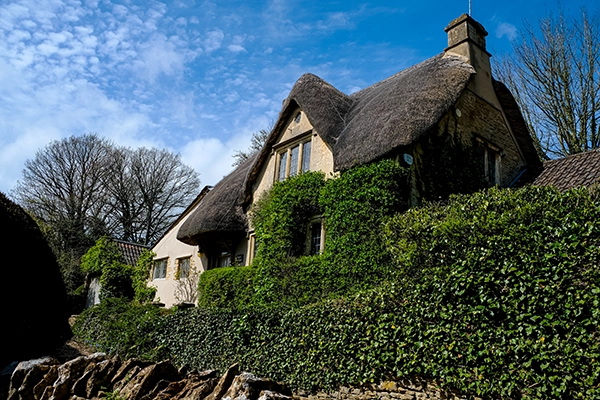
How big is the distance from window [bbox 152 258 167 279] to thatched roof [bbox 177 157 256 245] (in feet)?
12.2

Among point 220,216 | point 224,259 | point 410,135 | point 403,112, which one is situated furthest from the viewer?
point 224,259

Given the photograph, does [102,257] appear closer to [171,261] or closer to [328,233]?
[171,261]

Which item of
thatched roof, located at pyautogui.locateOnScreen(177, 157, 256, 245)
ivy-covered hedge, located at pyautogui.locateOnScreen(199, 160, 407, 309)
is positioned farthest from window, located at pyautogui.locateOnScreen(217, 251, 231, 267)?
ivy-covered hedge, located at pyautogui.locateOnScreen(199, 160, 407, 309)

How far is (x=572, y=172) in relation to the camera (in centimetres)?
1258

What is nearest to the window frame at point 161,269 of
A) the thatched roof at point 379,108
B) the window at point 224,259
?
the window at point 224,259

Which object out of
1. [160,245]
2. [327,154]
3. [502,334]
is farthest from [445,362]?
[160,245]

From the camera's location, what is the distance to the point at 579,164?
1278cm

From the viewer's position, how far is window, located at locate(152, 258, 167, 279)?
2245 centimetres

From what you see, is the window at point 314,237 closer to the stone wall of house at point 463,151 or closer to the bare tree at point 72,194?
the stone wall of house at point 463,151

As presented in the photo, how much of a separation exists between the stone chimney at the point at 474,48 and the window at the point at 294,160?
536 centimetres

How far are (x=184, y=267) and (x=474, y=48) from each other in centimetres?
1429

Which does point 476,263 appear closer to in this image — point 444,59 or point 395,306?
point 395,306

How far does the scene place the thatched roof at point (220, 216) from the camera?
56.2 ft

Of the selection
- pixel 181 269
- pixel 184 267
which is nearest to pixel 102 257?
pixel 181 269
